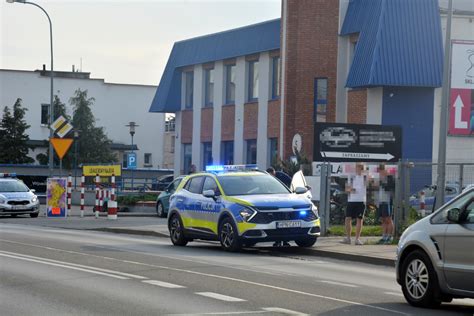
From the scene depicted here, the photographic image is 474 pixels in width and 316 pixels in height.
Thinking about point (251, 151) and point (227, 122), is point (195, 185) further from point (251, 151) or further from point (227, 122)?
point (227, 122)

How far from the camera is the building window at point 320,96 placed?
151 feet

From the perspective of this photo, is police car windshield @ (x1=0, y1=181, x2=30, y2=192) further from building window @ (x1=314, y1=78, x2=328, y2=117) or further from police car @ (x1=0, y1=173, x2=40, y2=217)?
building window @ (x1=314, y1=78, x2=328, y2=117)

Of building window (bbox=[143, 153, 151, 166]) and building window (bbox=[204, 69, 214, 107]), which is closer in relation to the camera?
building window (bbox=[204, 69, 214, 107])

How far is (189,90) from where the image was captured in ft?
192

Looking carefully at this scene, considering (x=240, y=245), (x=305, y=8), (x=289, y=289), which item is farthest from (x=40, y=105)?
(x=289, y=289)

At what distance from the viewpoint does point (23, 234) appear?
2800 centimetres

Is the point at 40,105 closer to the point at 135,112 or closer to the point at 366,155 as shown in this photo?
the point at 135,112

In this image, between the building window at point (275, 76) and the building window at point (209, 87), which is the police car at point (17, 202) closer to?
the building window at point (275, 76)

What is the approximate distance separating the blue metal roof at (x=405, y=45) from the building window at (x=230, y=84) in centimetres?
1218

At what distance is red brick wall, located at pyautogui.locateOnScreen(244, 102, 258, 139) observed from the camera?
50.8 m

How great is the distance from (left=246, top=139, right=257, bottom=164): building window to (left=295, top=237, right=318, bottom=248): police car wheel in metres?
28.5

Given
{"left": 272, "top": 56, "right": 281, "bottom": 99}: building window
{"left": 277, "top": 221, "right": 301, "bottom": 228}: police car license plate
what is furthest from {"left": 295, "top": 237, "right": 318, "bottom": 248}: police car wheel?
{"left": 272, "top": 56, "right": 281, "bottom": 99}: building window

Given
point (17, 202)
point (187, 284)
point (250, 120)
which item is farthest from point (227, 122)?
point (187, 284)

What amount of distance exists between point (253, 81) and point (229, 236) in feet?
97.7
